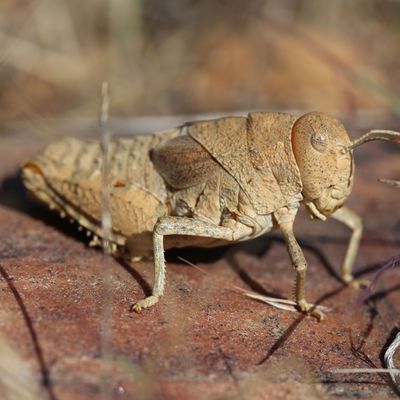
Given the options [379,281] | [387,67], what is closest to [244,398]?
[379,281]

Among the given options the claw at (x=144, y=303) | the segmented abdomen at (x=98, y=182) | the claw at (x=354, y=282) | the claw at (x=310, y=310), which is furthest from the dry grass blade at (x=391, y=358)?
the segmented abdomen at (x=98, y=182)

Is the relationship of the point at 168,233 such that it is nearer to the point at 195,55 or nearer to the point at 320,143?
the point at 320,143

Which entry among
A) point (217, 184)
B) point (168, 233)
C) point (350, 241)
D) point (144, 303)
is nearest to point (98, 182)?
point (168, 233)

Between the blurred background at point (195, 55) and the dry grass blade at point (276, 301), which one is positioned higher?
the blurred background at point (195, 55)

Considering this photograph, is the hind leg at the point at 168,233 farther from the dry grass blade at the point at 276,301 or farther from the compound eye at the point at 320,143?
the compound eye at the point at 320,143

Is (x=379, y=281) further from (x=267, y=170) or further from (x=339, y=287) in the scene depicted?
(x=267, y=170)

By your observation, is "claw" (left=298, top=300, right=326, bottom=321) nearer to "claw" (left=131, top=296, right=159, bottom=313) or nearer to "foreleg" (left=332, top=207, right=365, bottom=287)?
"foreleg" (left=332, top=207, right=365, bottom=287)

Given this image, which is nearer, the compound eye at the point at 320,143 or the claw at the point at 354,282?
the compound eye at the point at 320,143
